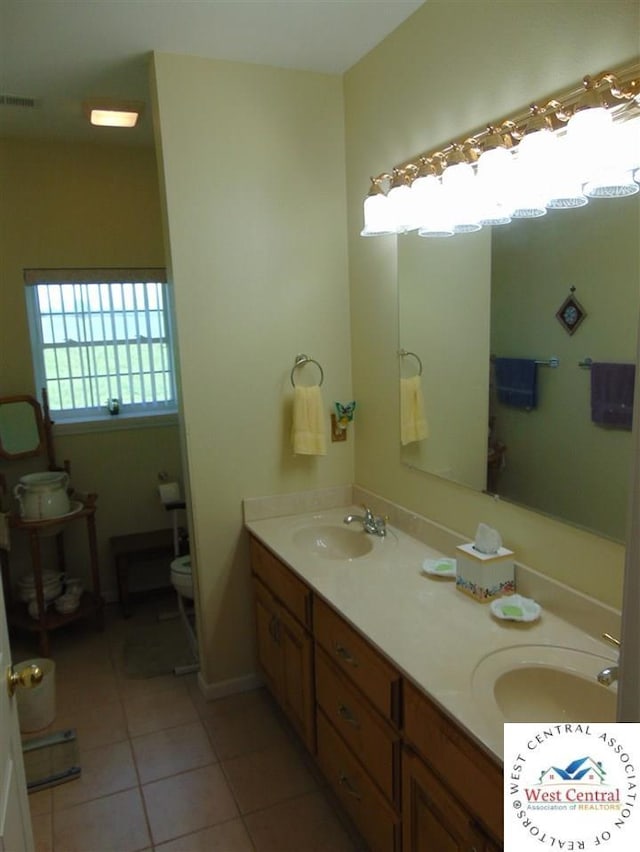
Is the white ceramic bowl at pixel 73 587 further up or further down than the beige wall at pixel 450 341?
further down

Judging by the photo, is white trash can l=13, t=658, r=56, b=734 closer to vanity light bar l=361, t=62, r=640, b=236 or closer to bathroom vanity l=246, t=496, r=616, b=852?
bathroom vanity l=246, t=496, r=616, b=852

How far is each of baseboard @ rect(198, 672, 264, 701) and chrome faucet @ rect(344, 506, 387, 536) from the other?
918 mm

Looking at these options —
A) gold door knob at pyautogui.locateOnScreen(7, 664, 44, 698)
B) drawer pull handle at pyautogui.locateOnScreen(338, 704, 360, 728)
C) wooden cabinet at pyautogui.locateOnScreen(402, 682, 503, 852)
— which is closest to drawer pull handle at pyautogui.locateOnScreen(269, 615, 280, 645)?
drawer pull handle at pyautogui.locateOnScreen(338, 704, 360, 728)

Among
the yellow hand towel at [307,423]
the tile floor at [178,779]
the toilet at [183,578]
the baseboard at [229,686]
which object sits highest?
the yellow hand towel at [307,423]

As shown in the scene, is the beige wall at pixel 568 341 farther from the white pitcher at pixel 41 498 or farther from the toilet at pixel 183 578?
the white pitcher at pixel 41 498

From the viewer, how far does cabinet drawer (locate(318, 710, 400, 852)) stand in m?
1.57

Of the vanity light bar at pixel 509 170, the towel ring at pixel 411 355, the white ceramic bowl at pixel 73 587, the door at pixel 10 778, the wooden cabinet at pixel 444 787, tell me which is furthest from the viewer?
the white ceramic bowl at pixel 73 587

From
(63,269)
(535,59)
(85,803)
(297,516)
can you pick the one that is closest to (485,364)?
(535,59)

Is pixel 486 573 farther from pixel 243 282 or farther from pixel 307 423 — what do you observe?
pixel 243 282

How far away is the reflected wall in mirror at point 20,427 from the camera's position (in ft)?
10.5

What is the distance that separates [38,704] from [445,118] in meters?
2.71

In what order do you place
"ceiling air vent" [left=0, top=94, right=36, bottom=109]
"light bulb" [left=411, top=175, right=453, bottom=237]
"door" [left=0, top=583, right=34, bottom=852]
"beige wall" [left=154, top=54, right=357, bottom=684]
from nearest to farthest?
"door" [left=0, top=583, right=34, bottom=852] < "light bulb" [left=411, top=175, right=453, bottom=237] < "beige wall" [left=154, top=54, right=357, bottom=684] < "ceiling air vent" [left=0, top=94, right=36, bottom=109]

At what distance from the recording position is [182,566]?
3236 mm

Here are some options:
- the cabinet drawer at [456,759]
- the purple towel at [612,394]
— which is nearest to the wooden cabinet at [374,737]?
the cabinet drawer at [456,759]
